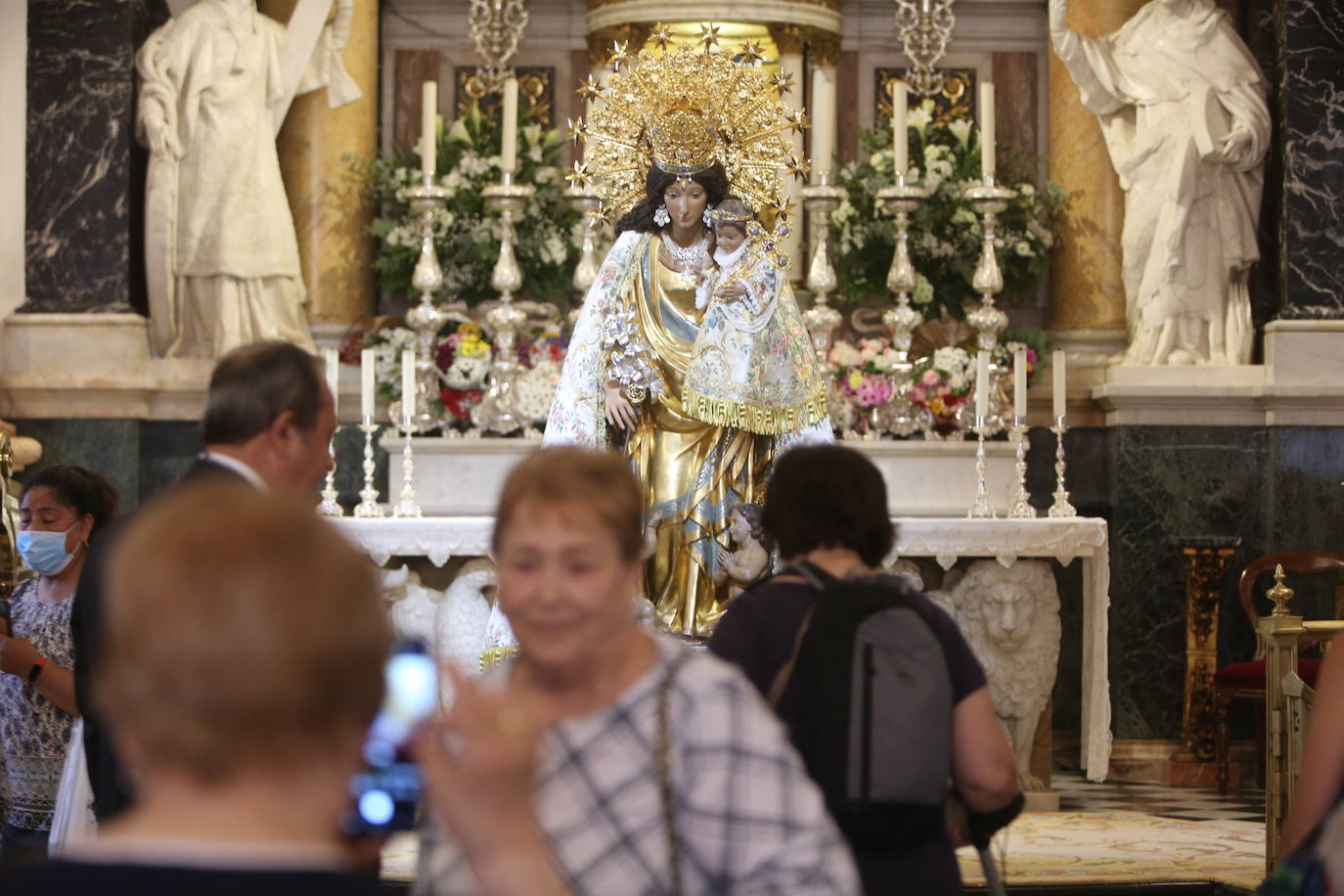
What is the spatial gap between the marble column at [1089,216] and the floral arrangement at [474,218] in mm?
2577

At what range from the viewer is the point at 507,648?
6660 millimetres

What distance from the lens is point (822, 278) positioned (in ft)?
30.8

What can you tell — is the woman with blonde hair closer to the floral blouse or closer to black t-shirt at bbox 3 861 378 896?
black t-shirt at bbox 3 861 378 896

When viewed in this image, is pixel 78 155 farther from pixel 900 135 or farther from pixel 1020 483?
pixel 1020 483

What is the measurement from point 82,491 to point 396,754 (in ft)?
9.83

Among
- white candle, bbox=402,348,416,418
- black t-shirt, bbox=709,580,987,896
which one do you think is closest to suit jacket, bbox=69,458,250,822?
black t-shirt, bbox=709,580,987,896

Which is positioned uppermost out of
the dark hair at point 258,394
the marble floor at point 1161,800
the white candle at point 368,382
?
the white candle at point 368,382

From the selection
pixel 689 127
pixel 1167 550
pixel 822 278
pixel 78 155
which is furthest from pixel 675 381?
pixel 78 155

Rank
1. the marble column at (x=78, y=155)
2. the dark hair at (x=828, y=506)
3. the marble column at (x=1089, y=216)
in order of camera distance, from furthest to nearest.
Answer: the marble column at (x=1089, y=216)
the marble column at (x=78, y=155)
the dark hair at (x=828, y=506)

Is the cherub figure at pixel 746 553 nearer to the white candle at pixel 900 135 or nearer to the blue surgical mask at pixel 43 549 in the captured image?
the blue surgical mask at pixel 43 549

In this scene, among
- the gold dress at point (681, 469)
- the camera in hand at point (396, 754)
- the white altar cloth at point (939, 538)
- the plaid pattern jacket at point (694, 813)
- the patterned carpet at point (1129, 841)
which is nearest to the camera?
the camera in hand at point (396, 754)

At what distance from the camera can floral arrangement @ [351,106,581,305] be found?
983cm

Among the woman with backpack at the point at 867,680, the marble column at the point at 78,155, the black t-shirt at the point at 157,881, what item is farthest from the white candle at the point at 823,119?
the black t-shirt at the point at 157,881

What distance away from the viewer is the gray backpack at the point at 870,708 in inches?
118
